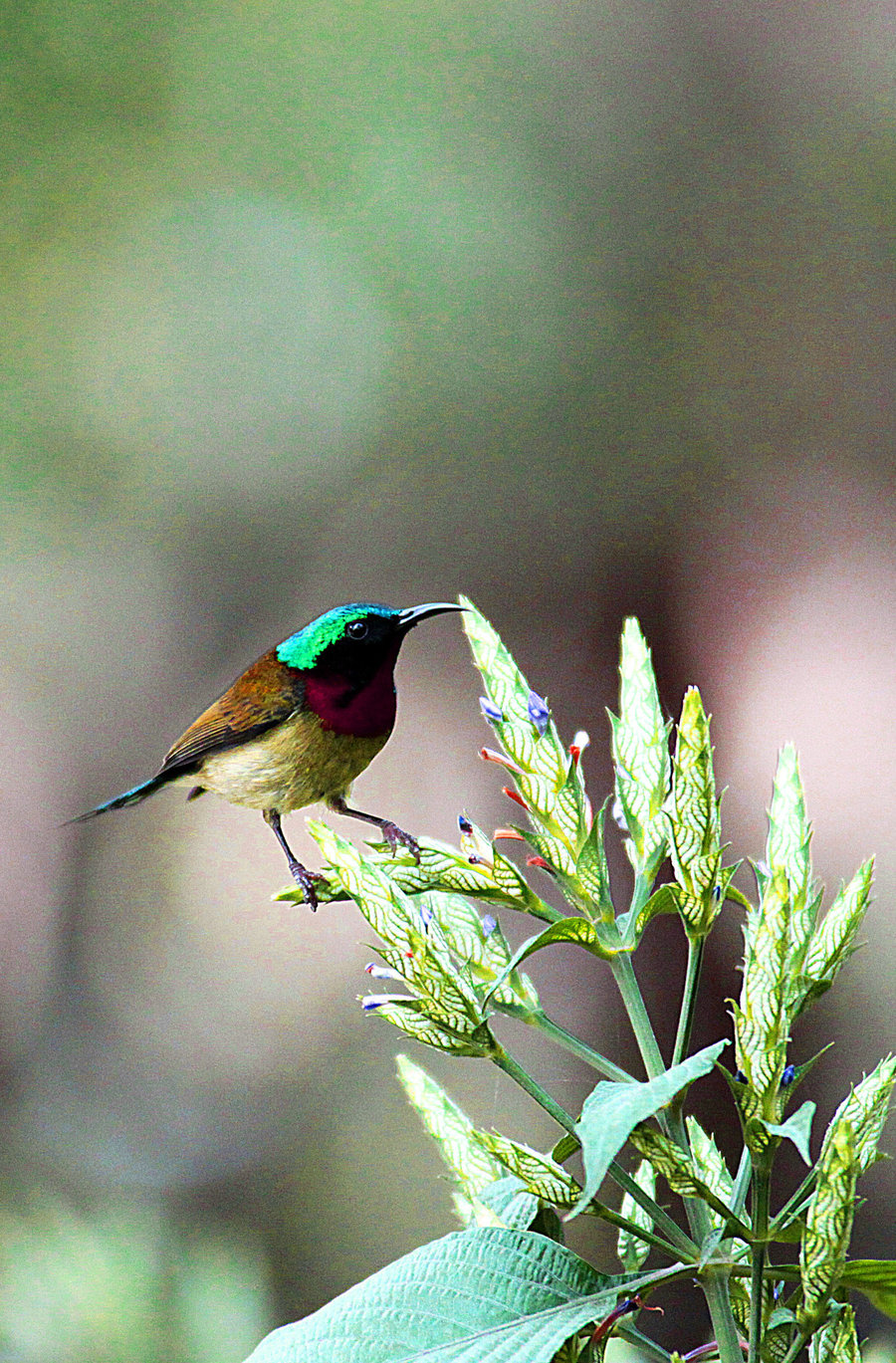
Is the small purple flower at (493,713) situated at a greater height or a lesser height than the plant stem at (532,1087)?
greater

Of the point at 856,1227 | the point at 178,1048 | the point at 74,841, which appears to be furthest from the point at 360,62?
the point at 856,1227

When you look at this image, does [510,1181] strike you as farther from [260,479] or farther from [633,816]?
[260,479]

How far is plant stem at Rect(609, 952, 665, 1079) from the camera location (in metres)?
0.43

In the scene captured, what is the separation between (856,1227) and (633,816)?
1.79 meters

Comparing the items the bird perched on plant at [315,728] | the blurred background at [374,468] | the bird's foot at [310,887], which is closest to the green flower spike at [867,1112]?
the bird's foot at [310,887]

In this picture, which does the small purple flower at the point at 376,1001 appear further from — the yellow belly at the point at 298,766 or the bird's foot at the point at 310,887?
the yellow belly at the point at 298,766

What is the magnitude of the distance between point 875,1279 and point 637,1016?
0.35 ft

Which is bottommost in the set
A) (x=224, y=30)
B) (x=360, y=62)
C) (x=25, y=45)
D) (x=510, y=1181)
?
(x=510, y=1181)

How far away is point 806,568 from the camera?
220 cm

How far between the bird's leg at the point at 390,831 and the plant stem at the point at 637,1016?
8 cm

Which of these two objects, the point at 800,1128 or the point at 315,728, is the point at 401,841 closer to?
the point at 800,1128

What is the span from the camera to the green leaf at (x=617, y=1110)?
0.34 metres

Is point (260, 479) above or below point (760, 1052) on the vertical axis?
above

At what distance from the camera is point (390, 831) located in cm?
62
